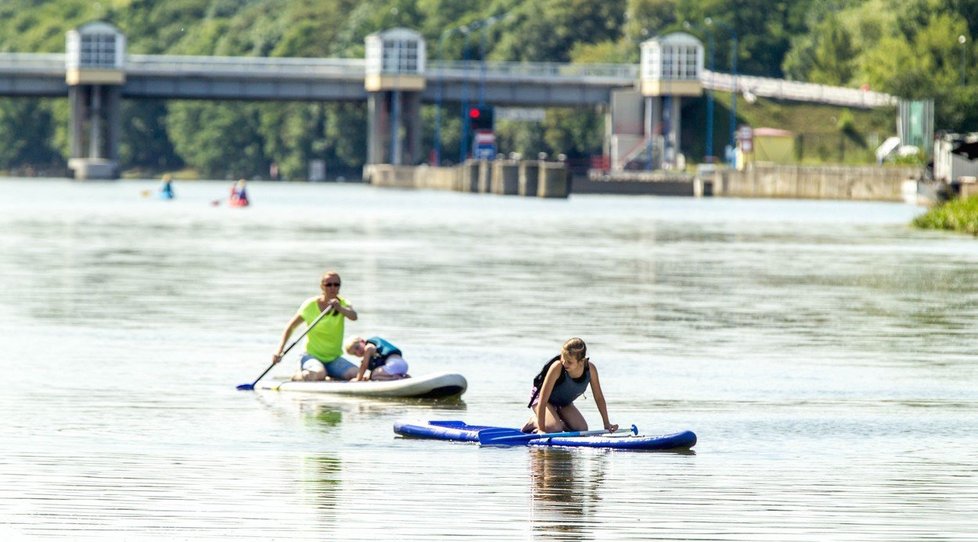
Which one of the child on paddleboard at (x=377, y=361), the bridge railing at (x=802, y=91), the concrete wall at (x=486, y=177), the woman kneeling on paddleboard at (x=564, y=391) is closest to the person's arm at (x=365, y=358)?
the child on paddleboard at (x=377, y=361)

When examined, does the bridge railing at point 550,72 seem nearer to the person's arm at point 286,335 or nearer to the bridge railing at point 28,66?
the bridge railing at point 28,66

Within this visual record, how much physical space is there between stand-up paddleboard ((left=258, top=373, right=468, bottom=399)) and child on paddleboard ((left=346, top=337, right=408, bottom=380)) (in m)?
0.21

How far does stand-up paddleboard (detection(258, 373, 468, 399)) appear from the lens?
1030 inches

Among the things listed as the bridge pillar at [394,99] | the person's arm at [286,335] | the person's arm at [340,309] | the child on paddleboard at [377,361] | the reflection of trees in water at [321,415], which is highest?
the bridge pillar at [394,99]

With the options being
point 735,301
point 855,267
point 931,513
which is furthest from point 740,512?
point 855,267

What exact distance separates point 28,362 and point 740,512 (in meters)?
15.4

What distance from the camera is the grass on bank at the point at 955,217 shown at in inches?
3472

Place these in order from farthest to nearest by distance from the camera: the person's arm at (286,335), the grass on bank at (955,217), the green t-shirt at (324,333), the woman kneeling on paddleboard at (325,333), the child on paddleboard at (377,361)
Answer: the grass on bank at (955,217)
the child on paddleboard at (377,361)
the green t-shirt at (324,333)
the woman kneeling on paddleboard at (325,333)
the person's arm at (286,335)

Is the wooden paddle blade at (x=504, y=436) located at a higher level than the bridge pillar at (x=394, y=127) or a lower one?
lower

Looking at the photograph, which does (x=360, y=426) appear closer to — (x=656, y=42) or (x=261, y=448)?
(x=261, y=448)

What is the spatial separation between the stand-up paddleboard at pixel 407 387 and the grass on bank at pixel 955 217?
63031mm

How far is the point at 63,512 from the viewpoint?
17.5 meters

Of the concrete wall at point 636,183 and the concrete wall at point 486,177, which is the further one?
the concrete wall at point 636,183

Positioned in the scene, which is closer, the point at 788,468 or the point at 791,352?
the point at 788,468
